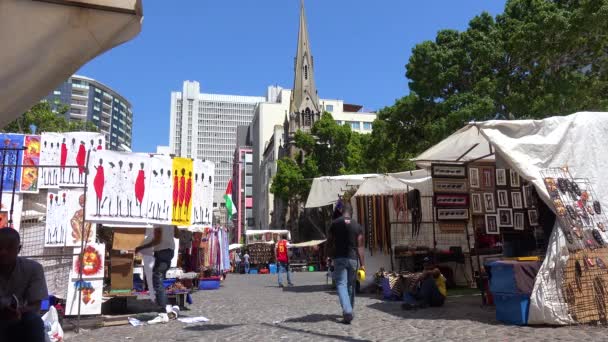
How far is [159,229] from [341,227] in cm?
339

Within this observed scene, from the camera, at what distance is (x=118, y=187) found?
7.92 m

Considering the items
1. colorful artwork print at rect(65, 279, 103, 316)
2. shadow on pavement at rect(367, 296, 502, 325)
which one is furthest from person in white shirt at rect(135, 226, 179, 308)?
shadow on pavement at rect(367, 296, 502, 325)

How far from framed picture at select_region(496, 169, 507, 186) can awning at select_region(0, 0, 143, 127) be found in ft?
31.7

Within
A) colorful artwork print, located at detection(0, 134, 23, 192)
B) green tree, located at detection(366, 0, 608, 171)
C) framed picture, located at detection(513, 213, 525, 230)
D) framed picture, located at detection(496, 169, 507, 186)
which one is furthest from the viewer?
green tree, located at detection(366, 0, 608, 171)

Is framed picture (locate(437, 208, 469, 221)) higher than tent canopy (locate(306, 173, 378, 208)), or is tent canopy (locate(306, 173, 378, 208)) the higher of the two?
tent canopy (locate(306, 173, 378, 208))

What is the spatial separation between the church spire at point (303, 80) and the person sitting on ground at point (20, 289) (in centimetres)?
7569

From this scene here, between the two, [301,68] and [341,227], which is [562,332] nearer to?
[341,227]

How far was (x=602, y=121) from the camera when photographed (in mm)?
7695

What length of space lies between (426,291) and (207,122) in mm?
184285

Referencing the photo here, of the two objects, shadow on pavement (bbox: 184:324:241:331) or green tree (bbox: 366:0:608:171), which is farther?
green tree (bbox: 366:0:608:171)

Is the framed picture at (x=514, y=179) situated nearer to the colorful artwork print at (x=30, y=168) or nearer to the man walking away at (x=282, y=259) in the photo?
the colorful artwork print at (x=30, y=168)

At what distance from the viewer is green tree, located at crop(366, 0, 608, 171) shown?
16094 mm

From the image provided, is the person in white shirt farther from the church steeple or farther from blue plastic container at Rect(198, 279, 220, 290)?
the church steeple

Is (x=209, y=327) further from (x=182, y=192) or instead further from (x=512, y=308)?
(x=512, y=308)
